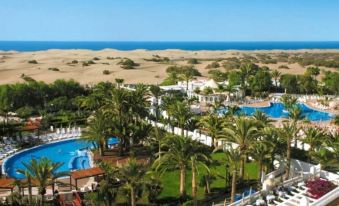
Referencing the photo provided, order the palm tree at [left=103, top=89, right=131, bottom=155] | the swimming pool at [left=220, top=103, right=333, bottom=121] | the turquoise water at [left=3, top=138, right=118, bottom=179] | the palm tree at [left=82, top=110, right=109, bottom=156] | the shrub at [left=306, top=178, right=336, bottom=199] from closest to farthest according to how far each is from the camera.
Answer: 1. the shrub at [left=306, top=178, right=336, bottom=199]
2. the palm tree at [left=82, top=110, right=109, bottom=156]
3. the turquoise water at [left=3, top=138, right=118, bottom=179]
4. the palm tree at [left=103, top=89, right=131, bottom=155]
5. the swimming pool at [left=220, top=103, right=333, bottom=121]

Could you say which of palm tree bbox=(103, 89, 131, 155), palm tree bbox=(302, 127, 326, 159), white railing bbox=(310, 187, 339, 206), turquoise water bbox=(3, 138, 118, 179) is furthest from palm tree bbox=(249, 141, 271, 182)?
turquoise water bbox=(3, 138, 118, 179)

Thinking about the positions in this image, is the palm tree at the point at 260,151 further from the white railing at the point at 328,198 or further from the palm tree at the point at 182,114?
the palm tree at the point at 182,114

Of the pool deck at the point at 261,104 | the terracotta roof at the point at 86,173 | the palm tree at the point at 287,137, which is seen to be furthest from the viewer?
the pool deck at the point at 261,104

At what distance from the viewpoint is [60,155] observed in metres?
38.4

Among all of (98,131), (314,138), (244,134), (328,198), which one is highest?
(244,134)

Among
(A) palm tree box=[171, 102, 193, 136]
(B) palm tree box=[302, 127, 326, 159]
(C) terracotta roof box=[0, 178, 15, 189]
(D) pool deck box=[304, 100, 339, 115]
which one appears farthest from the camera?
(D) pool deck box=[304, 100, 339, 115]

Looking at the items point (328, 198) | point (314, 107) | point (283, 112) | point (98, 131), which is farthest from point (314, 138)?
point (314, 107)

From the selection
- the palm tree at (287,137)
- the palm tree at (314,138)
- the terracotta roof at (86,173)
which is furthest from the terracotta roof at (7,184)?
the palm tree at (314,138)

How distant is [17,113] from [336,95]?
50.9 m

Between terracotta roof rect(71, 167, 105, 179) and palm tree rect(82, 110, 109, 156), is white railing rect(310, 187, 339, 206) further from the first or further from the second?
palm tree rect(82, 110, 109, 156)

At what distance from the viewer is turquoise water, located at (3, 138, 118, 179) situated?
3444 centimetres

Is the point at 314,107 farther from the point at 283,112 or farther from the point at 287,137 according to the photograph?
the point at 287,137

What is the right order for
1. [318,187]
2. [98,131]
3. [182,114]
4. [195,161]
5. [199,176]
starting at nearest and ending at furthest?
[195,161]
[318,187]
[199,176]
[98,131]
[182,114]

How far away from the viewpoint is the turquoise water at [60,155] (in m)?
34.4
